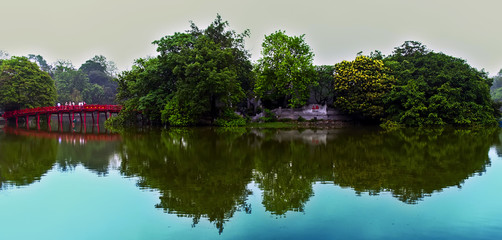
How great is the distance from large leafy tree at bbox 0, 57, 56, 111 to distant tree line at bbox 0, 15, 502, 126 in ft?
1.57

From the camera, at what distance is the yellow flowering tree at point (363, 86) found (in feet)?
109

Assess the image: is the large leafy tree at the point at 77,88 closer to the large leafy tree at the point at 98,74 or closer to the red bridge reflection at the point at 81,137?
the large leafy tree at the point at 98,74

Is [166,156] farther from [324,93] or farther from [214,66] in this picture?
[324,93]

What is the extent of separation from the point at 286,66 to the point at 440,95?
557 inches

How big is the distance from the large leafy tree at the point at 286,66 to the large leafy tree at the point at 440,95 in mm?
8329

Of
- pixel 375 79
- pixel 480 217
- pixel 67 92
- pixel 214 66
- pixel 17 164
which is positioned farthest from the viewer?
pixel 67 92

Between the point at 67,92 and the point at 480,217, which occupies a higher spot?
the point at 67,92

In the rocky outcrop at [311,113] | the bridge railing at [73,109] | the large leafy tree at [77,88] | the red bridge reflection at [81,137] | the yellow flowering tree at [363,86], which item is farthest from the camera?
the large leafy tree at [77,88]

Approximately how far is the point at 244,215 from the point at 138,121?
32294mm

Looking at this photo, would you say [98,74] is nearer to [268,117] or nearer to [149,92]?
[149,92]

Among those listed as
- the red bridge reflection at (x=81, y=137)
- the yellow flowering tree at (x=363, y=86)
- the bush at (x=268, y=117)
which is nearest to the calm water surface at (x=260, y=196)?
the red bridge reflection at (x=81, y=137)

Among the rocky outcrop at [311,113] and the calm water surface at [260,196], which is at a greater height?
the rocky outcrop at [311,113]

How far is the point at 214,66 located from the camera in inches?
1213

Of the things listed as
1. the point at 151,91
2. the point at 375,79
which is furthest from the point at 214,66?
the point at 375,79
